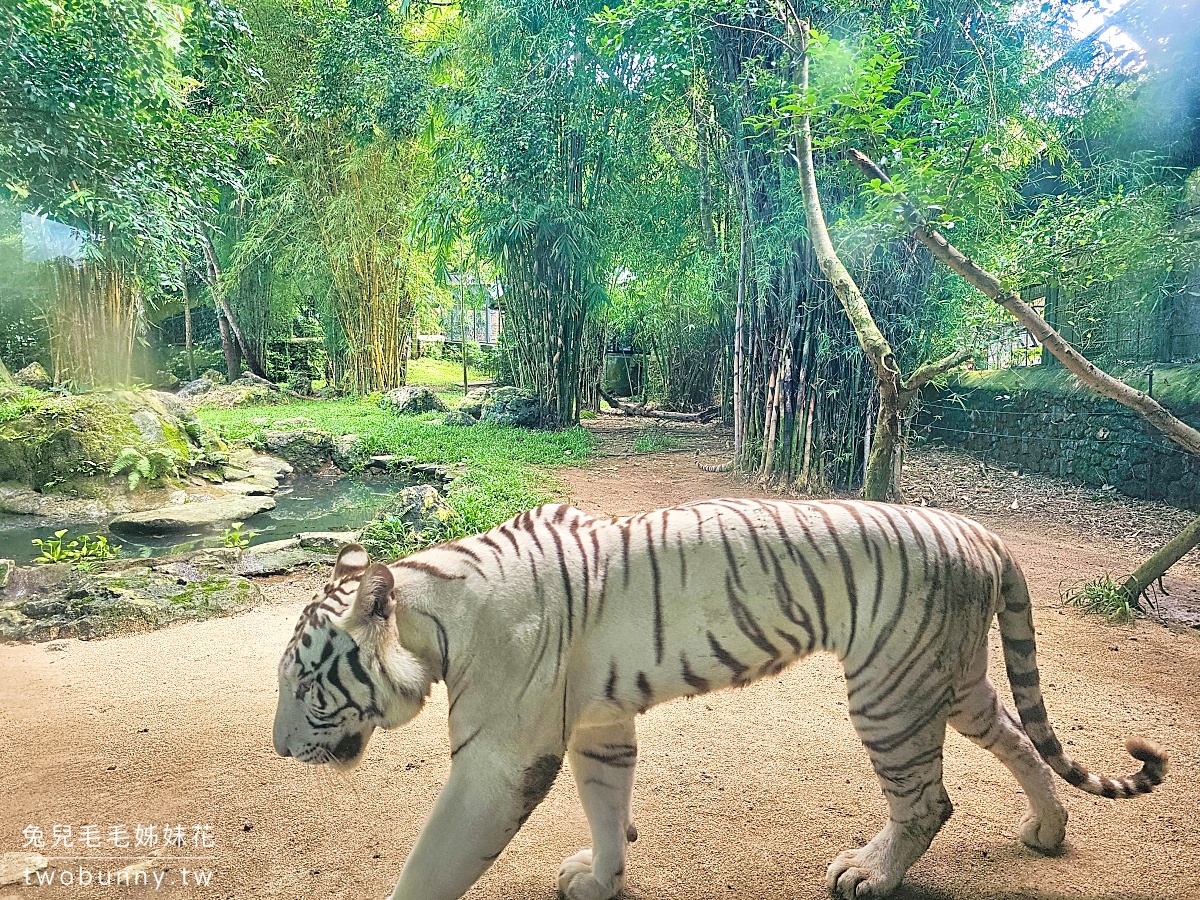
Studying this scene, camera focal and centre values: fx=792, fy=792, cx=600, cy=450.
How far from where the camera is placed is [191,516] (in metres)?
7.82

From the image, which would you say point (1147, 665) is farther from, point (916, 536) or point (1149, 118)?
point (1149, 118)

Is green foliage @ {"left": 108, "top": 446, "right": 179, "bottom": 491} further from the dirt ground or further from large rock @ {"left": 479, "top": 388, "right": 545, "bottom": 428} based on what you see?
large rock @ {"left": 479, "top": 388, "right": 545, "bottom": 428}

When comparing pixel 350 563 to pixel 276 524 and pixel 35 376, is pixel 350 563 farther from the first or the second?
pixel 35 376

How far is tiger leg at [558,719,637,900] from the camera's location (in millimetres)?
2125

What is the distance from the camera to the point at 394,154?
1597 centimetres

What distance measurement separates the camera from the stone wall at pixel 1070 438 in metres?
7.51

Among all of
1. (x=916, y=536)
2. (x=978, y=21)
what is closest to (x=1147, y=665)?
(x=916, y=536)

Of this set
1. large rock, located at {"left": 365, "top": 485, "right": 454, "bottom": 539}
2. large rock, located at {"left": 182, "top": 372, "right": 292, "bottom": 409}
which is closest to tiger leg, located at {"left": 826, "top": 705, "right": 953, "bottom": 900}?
large rock, located at {"left": 365, "top": 485, "right": 454, "bottom": 539}

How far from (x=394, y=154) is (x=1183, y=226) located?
13498mm

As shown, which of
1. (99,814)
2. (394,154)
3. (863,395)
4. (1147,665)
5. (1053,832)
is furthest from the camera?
(394,154)

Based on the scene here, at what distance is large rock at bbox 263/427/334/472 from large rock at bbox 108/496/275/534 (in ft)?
6.84

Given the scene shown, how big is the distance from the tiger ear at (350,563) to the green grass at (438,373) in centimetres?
1883

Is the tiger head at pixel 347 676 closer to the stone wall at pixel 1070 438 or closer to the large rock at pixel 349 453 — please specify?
the stone wall at pixel 1070 438

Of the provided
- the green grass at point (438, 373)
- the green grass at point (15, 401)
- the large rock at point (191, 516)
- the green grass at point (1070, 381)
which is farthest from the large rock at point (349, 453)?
the green grass at point (438, 373)
